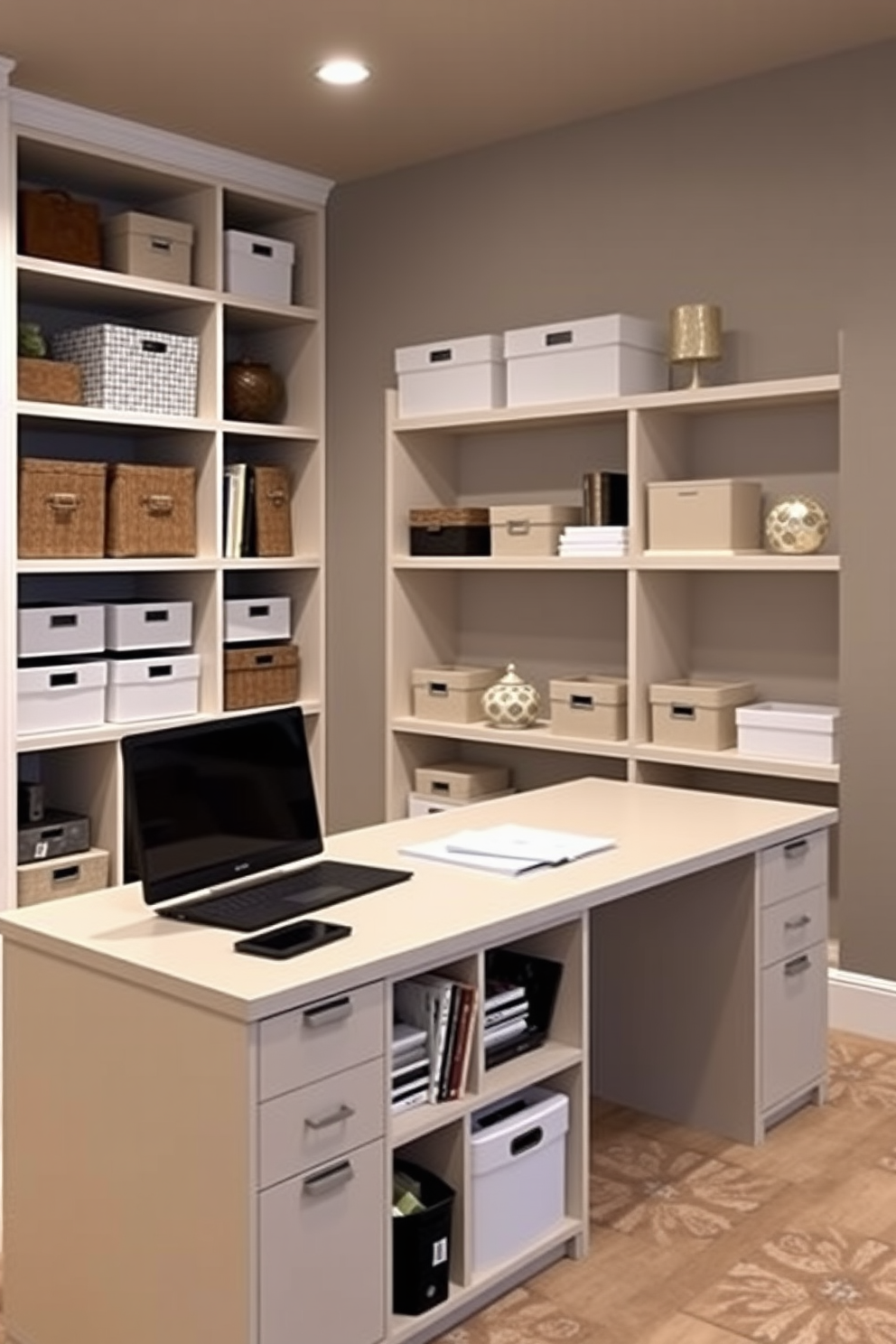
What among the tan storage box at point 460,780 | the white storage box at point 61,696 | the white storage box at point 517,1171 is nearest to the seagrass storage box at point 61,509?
the white storage box at point 61,696

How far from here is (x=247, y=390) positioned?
15.8 ft

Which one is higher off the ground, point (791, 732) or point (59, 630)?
point (59, 630)

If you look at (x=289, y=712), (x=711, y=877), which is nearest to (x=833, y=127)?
(x=711, y=877)

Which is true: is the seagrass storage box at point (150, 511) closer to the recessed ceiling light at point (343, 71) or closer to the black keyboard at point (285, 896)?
the recessed ceiling light at point (343, 71)

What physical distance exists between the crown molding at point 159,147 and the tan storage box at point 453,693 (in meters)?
1.69

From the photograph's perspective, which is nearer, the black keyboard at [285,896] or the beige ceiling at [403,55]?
the black keyboard at [285,896]

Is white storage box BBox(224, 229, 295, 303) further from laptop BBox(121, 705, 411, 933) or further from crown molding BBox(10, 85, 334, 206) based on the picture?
laptop BBox(121, 705, 411, 933)

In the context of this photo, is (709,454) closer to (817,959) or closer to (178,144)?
(817,959)

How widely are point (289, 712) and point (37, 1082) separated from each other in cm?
75

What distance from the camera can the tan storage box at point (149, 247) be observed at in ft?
14.5

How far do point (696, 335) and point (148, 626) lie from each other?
1.90 m

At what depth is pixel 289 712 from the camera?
2582 mm

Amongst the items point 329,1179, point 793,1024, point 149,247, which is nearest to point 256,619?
point 149,247

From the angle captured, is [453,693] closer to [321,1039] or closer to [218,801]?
[218,801]
